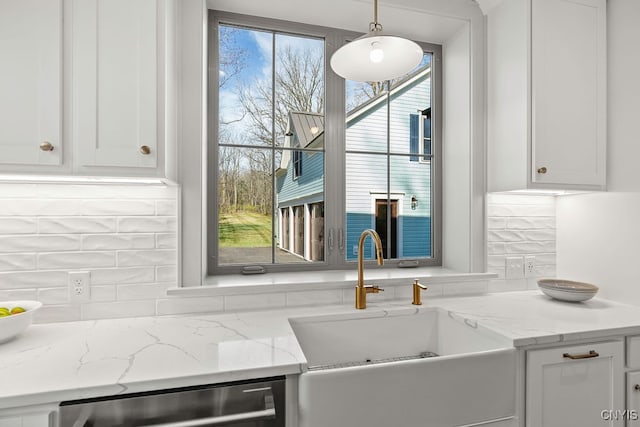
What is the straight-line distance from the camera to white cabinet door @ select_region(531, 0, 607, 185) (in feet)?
5.64

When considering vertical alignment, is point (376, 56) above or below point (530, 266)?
above

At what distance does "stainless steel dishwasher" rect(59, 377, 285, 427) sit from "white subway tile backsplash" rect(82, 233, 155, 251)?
0.73 metres

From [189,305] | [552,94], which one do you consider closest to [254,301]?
[189,305]

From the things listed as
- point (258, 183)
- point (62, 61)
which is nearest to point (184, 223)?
point (258, 183)

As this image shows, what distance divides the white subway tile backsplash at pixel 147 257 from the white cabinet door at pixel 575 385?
1546 mm

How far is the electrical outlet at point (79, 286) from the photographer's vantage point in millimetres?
1458

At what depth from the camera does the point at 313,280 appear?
175 centimetres

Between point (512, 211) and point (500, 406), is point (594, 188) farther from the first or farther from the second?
point (500, 406)

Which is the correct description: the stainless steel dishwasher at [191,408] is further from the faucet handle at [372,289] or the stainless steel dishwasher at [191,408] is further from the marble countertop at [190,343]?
the faucet handle at [372,289]

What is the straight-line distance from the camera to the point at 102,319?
1489 mm

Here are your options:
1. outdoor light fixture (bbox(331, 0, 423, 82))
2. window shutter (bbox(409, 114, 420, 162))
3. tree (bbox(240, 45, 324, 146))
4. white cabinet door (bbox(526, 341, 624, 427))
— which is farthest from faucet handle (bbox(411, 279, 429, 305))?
tree (bbox(240, 45, 324, 146))

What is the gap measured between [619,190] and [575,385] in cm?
106

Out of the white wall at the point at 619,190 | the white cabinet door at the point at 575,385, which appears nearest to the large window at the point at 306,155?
the white wall at the point at 619,190

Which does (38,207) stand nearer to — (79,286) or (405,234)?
(79,286)
